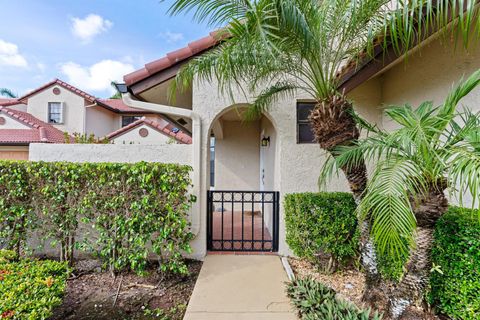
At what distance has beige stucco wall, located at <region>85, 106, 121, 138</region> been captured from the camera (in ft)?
68.7

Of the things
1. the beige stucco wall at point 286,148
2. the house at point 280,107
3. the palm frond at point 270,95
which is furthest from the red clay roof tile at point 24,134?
the palm frond at point 270,95

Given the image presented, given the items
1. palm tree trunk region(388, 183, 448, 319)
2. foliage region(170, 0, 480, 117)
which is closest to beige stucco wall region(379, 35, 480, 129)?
foliage region(170, 0, 480, 117)

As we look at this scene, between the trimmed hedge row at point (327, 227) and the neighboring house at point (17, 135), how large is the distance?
1664cm

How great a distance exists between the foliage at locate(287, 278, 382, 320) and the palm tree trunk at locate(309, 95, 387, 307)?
0.48 metres

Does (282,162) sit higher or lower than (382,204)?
higher

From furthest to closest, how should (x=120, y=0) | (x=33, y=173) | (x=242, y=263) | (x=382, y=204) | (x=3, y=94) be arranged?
(x=3, y=94)
(x=120, y=0)
(x=242, y=263)
(x=33, y=173)
(x=382, y=204)

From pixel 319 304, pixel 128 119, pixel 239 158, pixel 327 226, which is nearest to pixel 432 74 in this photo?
pixel 327 226

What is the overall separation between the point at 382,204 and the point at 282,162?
11.3 ft


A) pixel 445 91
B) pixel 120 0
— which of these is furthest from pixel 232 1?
pixel 120 0

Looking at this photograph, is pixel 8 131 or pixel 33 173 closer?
pixel 33 173

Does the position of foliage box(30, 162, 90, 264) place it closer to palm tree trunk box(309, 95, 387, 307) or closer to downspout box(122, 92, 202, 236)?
downspout box(122, 92, 202, 236)

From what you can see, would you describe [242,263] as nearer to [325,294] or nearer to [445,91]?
[325,294]

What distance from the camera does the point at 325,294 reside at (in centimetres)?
350

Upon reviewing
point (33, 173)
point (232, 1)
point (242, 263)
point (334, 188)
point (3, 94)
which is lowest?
point (242, 263)
